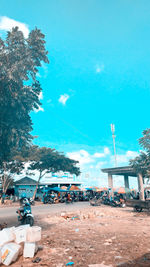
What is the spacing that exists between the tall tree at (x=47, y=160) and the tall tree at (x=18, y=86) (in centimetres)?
1613

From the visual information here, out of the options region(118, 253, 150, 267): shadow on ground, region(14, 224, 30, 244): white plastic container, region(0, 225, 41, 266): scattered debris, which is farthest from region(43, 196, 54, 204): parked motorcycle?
region(118, 253, 150, 267): shadow on ground

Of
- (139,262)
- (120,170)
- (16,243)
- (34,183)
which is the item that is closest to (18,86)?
(16,243)

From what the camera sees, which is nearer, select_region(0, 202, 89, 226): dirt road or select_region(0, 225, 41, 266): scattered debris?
select_region(0, 225, 41, 266): scattered debris

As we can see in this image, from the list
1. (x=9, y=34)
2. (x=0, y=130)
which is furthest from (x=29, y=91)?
A: (x=9, y=34)

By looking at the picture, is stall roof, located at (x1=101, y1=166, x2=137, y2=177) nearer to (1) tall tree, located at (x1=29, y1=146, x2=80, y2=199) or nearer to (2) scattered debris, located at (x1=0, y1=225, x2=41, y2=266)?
(1) tall tree, located at (x1=29, y1=146, x2=80, y2=199)

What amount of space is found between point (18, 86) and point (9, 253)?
28.4 feet

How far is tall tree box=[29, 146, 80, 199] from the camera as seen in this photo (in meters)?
27.9

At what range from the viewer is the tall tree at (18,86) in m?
10.3

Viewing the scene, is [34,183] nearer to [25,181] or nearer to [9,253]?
[25,181]

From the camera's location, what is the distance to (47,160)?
2825cm

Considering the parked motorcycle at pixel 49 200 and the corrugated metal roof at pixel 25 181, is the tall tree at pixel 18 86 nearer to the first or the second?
the parked motorcycle at pixel 49 200

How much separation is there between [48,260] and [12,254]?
85 centimetres

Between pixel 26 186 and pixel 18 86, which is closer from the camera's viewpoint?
pixel 18 86

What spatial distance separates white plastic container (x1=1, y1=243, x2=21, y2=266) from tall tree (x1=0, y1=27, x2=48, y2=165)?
6.75 m
